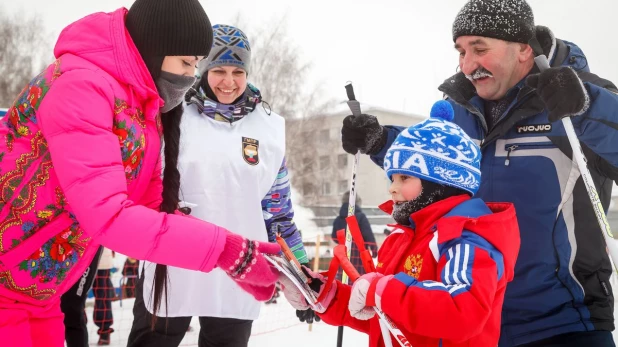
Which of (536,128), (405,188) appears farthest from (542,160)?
(405,188)

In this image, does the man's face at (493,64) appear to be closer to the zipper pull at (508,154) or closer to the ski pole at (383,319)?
the zipper pull at (508,154)

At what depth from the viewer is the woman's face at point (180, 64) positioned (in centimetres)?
202

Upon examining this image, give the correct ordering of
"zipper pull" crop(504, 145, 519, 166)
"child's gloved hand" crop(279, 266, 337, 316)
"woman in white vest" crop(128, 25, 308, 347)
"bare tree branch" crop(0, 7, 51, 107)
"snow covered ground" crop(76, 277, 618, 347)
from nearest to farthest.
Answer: "child's gloved hand" crop(279, 266, 337, 316) → "zipper pull" crop(504, 145, 519, 166) → "woman in white vest" crop(128, 25, 308, 347) → "snow covered ground" crop(76, 277, 618, 347) → "bare tree branch" crop(0, 7, 51, 107)

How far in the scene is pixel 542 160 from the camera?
225cm

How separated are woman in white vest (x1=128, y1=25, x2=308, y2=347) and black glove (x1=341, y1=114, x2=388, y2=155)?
0.51 metres

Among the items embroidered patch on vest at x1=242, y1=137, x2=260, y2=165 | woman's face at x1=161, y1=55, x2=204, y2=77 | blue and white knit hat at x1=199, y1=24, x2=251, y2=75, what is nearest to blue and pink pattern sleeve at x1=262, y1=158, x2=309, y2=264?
embroidered patch on vest at x1=242, y1=137, x2=260, y2=165

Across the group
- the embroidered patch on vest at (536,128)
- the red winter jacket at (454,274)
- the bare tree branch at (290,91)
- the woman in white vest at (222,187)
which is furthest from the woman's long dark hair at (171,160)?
the bare tree branch at (290,91)

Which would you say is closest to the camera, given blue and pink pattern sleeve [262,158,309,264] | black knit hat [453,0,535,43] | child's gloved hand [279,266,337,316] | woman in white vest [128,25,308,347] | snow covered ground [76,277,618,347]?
child's gloved hand [279,266,337,316]

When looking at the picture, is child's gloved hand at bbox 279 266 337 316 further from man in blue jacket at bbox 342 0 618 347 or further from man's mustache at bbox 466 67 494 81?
man's mustache at bbox 466 67 494 81

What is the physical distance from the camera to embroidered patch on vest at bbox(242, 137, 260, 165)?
3.01m

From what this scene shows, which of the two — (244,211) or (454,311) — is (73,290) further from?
(454,311)

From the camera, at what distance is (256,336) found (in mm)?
6695

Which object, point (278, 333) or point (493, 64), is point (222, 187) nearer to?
point (493, 64)

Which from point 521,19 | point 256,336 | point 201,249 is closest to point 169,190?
point 201,249
